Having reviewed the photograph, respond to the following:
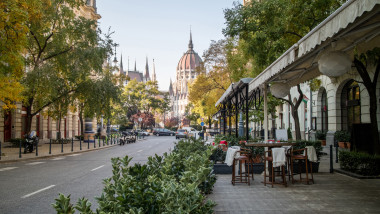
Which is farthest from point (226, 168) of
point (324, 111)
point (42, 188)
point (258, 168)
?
point (324, 111)

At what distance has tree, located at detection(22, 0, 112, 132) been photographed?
23.5 metres

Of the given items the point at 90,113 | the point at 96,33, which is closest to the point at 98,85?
the point at 90,113

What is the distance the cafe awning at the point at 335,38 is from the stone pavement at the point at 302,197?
2826mm

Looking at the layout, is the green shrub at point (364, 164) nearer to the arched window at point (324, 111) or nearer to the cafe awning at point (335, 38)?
the cafe awning at point (335, 38)

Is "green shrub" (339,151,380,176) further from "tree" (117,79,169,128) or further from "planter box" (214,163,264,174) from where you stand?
"tree" (117,79,169,128)

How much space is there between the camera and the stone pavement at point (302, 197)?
6.48 meters

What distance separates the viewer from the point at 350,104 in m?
22.0

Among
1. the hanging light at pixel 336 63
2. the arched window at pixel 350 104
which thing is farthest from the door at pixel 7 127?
the hanging light at pixel 336 63

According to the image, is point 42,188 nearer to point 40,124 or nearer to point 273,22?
point 273,22

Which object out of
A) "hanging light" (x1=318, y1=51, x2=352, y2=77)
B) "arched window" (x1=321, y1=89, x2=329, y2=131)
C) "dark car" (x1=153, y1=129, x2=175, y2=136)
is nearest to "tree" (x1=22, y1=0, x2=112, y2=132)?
"arched window" (x1=321, y1=89, x2=329, y2=131)

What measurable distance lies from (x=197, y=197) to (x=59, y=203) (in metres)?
1.22

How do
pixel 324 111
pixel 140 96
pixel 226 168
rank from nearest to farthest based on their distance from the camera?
pixel 226 168 < pixel 324 111 < pixel 140 96

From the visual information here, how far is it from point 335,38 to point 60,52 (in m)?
23.1

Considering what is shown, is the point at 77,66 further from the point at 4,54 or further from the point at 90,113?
the point at 4,54
